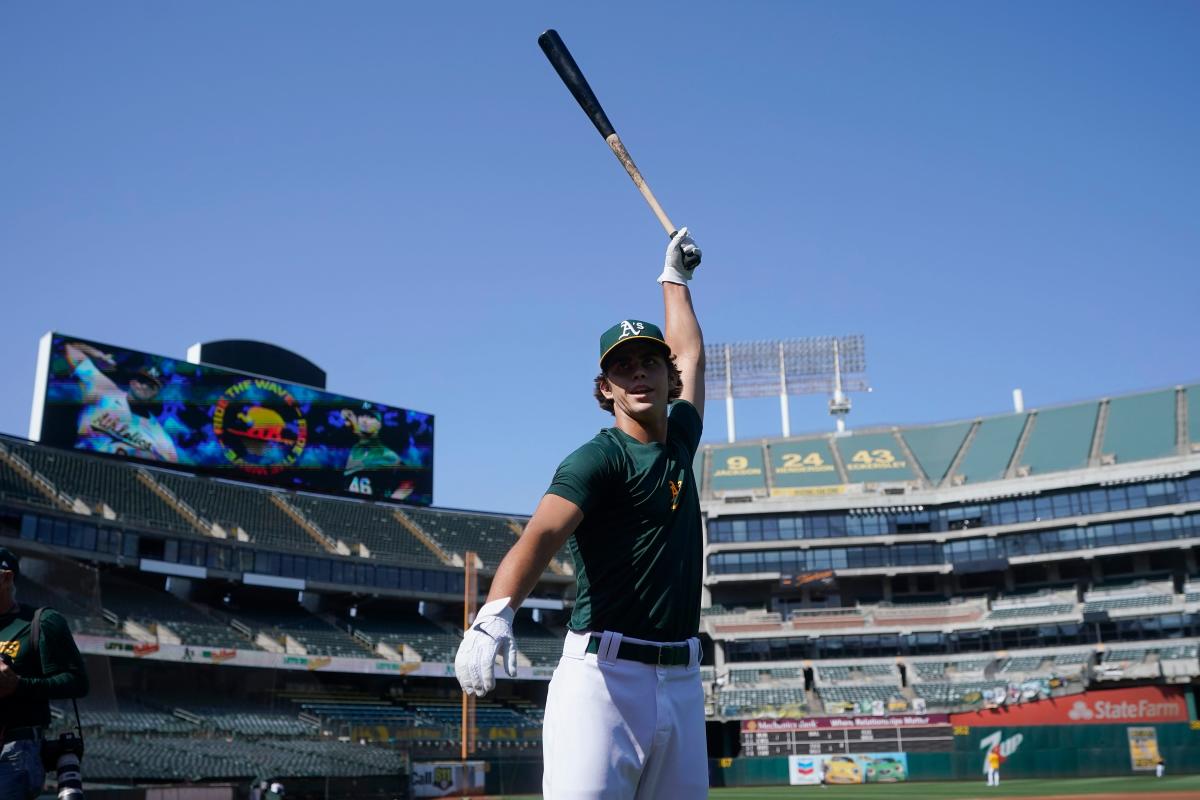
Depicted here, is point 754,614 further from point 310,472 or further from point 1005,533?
point 310,472

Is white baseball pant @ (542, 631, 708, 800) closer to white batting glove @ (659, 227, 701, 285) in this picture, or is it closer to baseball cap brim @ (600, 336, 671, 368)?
baseball cap brim @ (600, 336, 671, 368)

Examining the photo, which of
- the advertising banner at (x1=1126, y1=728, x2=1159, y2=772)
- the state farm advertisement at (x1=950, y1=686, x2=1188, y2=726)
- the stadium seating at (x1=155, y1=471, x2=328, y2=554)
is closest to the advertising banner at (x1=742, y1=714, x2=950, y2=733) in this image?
the state farm advertisement at (x1=950, y1=686, x2=1188, y2=726)

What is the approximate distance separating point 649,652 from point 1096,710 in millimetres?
49084

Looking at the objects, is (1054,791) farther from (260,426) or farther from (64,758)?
(260,426)

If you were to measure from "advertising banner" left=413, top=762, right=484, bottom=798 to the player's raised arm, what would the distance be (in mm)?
28211

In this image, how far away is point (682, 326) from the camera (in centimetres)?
457

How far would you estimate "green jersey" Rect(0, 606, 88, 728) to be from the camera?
5.16 metres

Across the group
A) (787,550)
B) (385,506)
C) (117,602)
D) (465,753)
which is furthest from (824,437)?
(117,602)

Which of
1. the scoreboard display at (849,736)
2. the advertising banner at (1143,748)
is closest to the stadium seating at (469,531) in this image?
the scoreboard display at (849,736)

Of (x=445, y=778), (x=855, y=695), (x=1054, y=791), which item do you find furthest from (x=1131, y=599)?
(x=445, y=778)

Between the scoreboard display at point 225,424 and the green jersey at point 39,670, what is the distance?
41757 millimetres

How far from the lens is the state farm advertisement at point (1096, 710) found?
45.2 meters

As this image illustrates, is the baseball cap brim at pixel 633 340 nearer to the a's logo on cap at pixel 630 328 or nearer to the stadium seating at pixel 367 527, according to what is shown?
the a's logo on cap at pixel 630 328

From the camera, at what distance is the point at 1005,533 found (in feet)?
180
